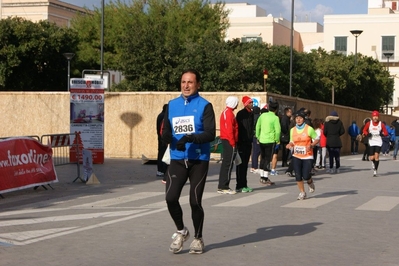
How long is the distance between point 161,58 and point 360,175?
25760 millimetres

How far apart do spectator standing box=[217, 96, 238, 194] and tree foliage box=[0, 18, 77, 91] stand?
122 ft

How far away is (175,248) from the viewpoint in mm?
8773

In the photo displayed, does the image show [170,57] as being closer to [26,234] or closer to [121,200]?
[121,200]

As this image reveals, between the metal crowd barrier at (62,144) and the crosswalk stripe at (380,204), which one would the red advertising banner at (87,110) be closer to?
the metal crowd barrier at (62,144)

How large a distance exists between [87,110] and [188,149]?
1580 centimetres

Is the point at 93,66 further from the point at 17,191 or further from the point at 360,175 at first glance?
the point at 17,191

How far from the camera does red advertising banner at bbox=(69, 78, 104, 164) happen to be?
24047mm

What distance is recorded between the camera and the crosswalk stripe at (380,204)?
45.4ft

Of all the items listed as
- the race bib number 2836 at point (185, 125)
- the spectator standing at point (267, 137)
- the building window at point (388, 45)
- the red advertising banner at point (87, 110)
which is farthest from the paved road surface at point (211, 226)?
the building window at point (388, 45)

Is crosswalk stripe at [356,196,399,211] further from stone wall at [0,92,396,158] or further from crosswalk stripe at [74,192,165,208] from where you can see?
stone wall at [0,92,396,158]

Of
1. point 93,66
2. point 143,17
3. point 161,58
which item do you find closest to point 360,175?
point 161,58

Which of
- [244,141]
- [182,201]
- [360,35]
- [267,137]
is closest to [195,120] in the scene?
[182,201]

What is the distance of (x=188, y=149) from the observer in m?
8.73

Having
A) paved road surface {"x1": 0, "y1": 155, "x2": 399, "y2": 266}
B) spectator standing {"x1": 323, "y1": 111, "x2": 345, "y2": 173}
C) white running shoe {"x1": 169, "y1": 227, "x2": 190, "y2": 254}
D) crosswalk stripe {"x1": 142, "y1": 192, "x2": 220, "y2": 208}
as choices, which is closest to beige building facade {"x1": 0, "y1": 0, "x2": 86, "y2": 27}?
spectator standing {"x1": 323, "y1": 111, "x2": 345, "y2": 173}
